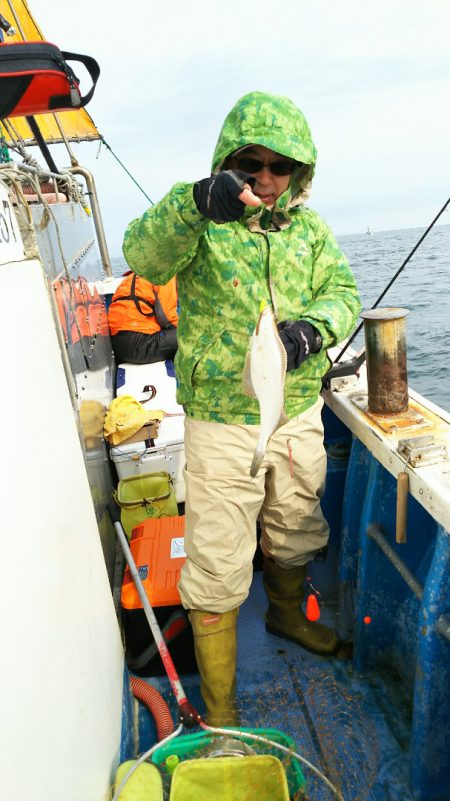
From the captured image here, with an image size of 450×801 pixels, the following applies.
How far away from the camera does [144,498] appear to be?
3.99 meters

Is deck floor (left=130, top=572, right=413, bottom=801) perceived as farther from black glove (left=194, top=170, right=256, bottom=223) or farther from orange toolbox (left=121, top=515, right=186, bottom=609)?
black glove (left=194, top=170, right=256, bottom=223)

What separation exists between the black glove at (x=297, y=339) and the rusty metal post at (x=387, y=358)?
0.40 meters

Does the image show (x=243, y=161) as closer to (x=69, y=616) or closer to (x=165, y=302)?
(x=69, y=616)

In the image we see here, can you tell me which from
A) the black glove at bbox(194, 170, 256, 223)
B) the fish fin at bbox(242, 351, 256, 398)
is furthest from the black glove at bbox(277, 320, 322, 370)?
the black glove at bbox(194, 170, 256, 223)

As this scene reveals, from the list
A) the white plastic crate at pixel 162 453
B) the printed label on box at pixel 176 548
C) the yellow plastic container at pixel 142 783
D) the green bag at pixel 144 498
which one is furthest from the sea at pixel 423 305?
the yellow plastic container at pixel 142 783

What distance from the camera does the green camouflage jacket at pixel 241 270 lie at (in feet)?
7.98

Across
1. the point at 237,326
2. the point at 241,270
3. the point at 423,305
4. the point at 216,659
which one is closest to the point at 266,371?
the point at 237,326

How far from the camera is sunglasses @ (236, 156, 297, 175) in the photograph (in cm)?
256

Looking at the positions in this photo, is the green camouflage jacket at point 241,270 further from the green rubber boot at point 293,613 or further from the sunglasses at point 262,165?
the green rubber boot at point 293,613

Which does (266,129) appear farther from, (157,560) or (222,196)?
(157,560)

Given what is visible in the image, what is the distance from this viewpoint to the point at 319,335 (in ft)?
8.16

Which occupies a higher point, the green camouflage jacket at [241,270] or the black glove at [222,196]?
the black glove at [222,196]

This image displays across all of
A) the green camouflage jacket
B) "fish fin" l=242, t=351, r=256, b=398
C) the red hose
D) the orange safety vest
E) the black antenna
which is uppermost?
the black antenna

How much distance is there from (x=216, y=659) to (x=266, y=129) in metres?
2.61
